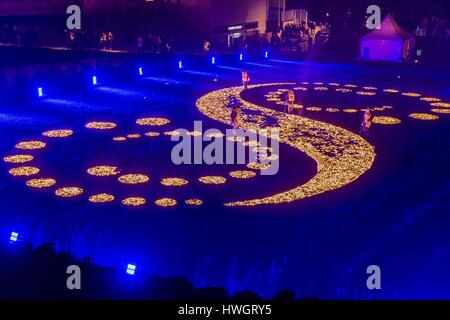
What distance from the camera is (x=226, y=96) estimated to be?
87.4ft

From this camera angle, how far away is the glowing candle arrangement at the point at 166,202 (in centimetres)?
1252

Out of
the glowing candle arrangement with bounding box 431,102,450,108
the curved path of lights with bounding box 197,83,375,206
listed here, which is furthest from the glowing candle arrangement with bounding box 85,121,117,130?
the glowing candle arrangement with bounding box 431,102,450,108

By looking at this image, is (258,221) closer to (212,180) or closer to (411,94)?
(212,180)

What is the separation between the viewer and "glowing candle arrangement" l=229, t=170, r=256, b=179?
14489mm

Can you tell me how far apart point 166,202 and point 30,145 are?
6.87 metres

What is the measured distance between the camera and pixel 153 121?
20.5 metres

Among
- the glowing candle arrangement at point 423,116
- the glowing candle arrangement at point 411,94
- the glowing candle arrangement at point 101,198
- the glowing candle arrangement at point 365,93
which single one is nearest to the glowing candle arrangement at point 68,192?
the glowing candle arrangement at point 101,198

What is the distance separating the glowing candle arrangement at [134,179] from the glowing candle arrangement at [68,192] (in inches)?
50.2

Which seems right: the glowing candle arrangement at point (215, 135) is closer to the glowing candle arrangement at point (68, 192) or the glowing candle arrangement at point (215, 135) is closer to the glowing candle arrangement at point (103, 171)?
the glowing candle arrangement at point (103, 171)

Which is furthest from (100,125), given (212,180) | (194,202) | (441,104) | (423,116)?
(441,104)

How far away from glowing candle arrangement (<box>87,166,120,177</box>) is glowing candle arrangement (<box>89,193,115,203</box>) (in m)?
1.51

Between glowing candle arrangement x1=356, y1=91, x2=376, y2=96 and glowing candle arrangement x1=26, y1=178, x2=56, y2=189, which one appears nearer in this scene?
glowing candle arrangement x1=26, y1=178, x2=56, y2=189

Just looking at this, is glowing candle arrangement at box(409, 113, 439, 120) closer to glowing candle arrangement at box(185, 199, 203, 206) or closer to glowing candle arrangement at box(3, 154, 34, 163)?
glowing candle arrangement at box(185, 199, 203, 206)
